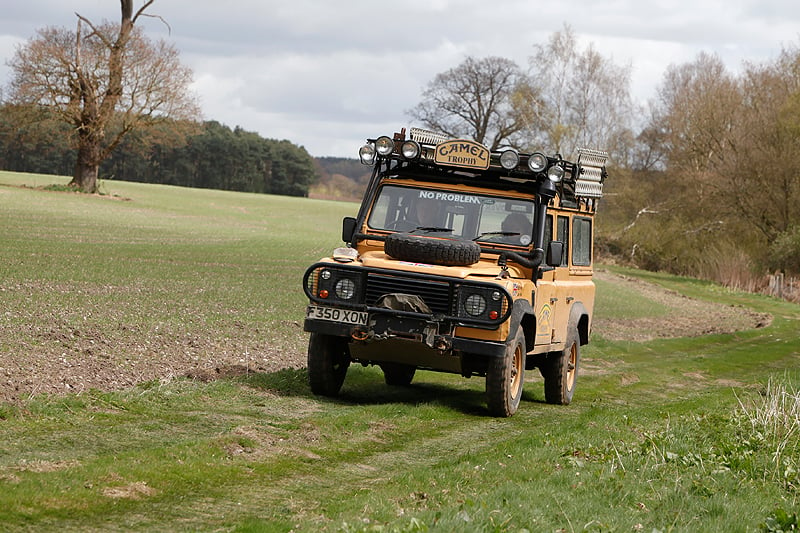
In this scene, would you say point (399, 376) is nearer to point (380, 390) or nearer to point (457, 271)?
point (380, 390)

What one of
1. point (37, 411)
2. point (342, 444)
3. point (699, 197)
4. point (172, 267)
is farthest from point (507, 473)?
point (699, 197)

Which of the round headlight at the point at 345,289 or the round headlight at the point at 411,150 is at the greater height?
the round headlight at the point at 411,150

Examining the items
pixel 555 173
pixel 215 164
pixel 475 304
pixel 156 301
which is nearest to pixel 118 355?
pixel 475 304

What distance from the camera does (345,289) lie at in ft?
36.7

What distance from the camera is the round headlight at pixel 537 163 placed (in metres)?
12.1

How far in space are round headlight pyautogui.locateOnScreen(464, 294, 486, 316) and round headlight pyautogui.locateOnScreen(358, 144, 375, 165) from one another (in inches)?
104

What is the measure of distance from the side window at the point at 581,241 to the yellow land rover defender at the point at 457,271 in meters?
0.07

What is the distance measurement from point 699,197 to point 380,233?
4977 centimetres

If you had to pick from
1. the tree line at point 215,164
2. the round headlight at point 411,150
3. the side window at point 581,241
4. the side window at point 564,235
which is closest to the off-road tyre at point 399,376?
the side window at point 564,235

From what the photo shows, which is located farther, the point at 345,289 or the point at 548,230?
the point at 548,230

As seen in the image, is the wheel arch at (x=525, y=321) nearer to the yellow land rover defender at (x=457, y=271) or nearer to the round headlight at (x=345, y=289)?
the yellow land rover defender at (x=457, y=271)

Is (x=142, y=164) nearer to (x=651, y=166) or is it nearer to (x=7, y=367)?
(x=651, y=166)

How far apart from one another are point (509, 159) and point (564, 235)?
1632 mm

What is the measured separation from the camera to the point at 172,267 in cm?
2805
